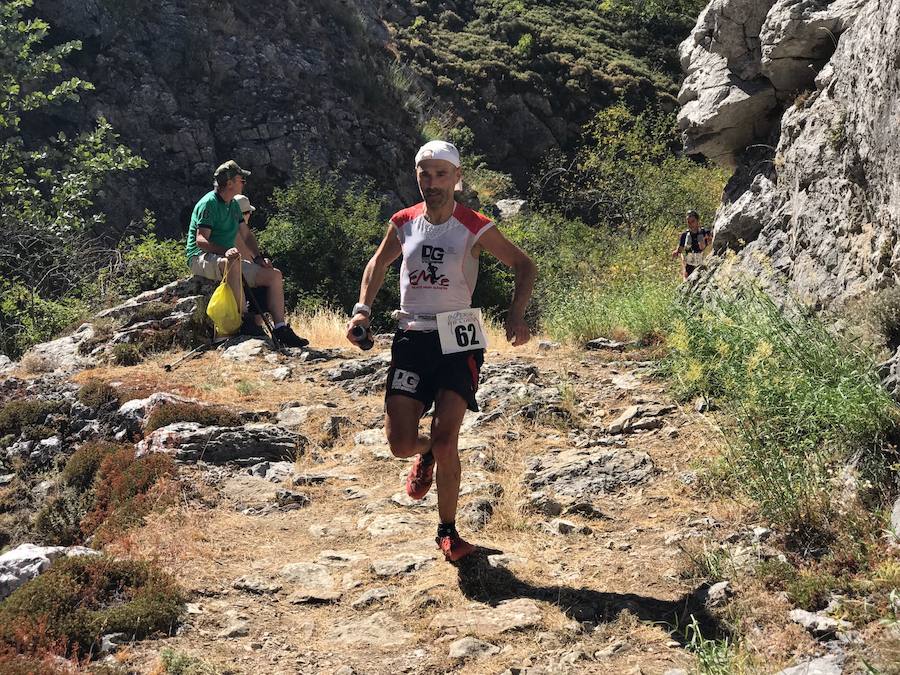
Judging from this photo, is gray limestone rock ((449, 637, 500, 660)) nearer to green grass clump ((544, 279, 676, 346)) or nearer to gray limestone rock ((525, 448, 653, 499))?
gray limestone rock ((525, 448, 653, 499))

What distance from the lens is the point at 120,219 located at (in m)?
21.9

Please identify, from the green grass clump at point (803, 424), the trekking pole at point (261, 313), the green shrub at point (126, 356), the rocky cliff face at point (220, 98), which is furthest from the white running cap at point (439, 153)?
the rocky cliff face at point (220, 98)

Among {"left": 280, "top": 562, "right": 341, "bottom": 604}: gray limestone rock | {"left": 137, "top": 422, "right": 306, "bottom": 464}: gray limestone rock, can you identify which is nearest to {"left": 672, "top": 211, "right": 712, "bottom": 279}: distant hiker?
{"left": 137, "top": 422, "right": 306, "bottom": 464}: gray limestone rock

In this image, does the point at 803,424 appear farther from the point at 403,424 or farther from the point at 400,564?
the point at 400,564

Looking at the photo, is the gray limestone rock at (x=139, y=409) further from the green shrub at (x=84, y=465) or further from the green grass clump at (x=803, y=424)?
the green grass clump at (x=803, y=424)

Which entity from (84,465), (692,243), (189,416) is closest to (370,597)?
(84,465)

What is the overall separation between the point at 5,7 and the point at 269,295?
8166 mm

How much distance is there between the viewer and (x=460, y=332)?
468 centimetres

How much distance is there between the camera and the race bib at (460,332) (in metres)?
4.65

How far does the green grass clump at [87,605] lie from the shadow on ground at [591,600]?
1516 mm

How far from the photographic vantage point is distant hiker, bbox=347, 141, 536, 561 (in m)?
4.66

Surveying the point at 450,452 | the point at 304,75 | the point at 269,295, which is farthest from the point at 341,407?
the point at 304,75

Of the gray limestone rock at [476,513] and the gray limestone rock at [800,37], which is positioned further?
the gray limestone rock at [800,37]

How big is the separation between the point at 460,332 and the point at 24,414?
17.5 ft
